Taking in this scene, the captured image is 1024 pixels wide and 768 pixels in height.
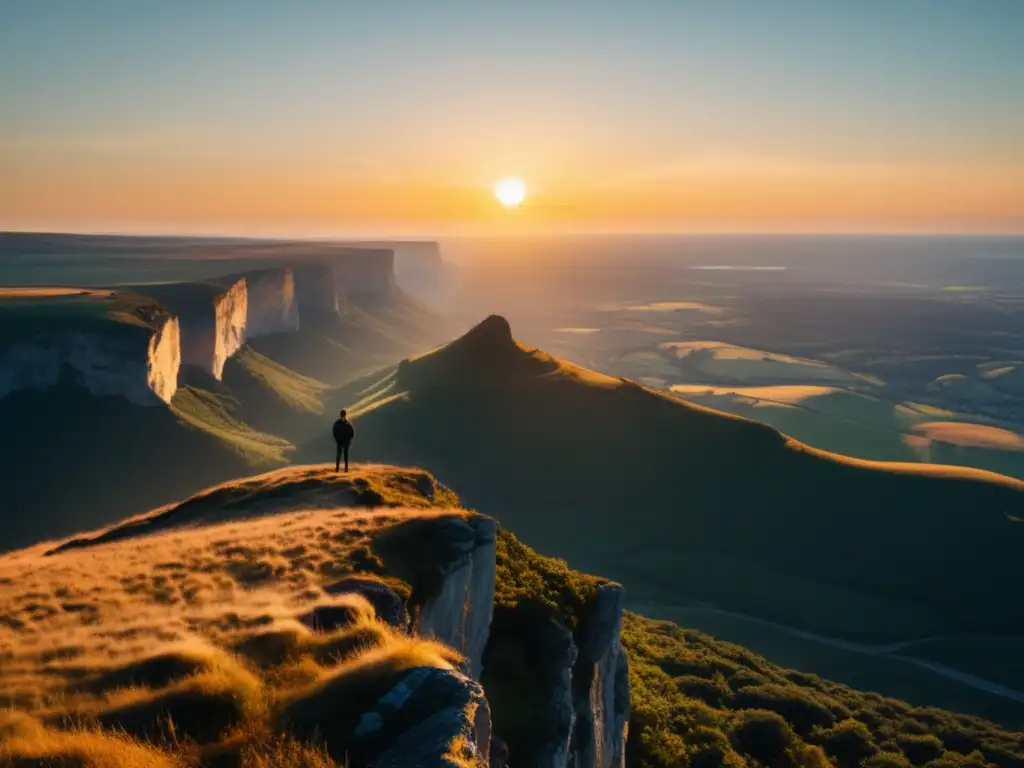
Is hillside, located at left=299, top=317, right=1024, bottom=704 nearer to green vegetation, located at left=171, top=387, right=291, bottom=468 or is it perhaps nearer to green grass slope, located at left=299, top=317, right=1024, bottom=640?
green grass slope, located at left=299, top=317, right=1024, bottom=640

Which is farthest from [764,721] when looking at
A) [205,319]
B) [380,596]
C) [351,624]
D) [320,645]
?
[205,319]

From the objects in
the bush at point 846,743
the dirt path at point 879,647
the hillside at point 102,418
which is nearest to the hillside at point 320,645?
the bush at point 846,743

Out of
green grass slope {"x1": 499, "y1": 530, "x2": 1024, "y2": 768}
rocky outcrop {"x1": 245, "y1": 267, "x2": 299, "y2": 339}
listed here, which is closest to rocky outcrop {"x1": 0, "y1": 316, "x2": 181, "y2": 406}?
rocky outcrop {"x1": 245, "y1": 267, "x2": 299, "y2": 339}

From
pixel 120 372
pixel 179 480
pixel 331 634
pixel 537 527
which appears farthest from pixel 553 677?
pixel 120 372

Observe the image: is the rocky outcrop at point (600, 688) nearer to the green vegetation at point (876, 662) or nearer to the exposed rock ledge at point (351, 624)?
the exposed rock ledge at point (351, 624)

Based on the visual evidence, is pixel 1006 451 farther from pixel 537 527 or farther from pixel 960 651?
pixel 537 527
